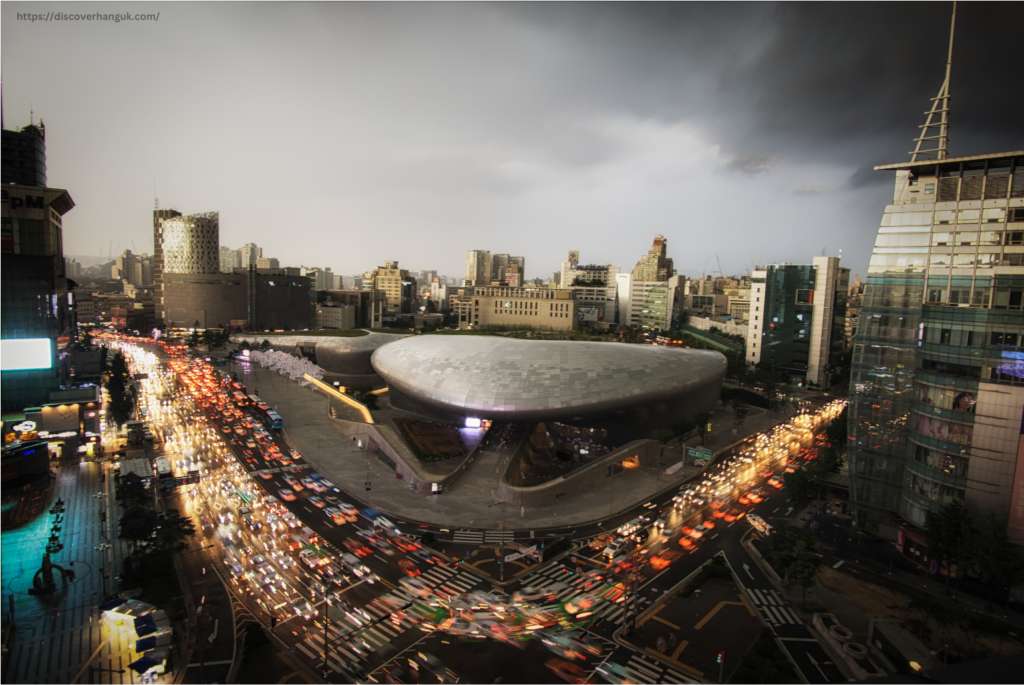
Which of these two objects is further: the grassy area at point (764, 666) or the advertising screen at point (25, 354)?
the advertising screen at point (25, 354)

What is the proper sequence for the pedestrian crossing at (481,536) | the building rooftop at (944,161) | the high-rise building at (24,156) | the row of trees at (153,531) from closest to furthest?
the row of trees at (153,531) → the building rooftop at (944,161) → the pedestrian crossing at (481,536) → the high-rise building at (24,156)

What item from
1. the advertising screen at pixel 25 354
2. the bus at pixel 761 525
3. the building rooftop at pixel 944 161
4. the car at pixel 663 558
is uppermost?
the building rooftop at pixel 944 161

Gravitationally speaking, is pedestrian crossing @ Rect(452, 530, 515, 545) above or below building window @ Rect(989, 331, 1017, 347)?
below

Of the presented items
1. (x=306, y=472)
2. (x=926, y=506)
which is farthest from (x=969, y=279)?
(x=306, y=472)

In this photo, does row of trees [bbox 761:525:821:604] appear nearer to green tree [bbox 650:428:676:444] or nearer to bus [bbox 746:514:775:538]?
bus [bbox 746:514:775:538]

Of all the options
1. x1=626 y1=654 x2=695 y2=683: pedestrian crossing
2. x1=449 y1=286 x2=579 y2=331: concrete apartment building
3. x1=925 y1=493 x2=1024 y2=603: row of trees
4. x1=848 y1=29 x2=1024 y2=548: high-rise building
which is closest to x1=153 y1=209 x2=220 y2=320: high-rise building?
x1=449 y1=286 x2=579 y2=331: concrete apartment building

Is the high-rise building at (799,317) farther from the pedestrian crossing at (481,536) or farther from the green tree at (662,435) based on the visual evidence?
the pedestrian crossing at (481,536)

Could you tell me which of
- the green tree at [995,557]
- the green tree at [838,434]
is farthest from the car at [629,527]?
the green tree at [838,434]
